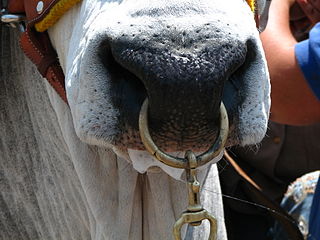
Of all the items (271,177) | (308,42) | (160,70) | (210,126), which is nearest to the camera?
(160,70)

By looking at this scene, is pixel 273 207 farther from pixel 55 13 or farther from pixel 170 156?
Result: pixel 170 156

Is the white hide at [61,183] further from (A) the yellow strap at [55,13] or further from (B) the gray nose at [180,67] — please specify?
(B) the gray nose at [180,67]

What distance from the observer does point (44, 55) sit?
2066 mm

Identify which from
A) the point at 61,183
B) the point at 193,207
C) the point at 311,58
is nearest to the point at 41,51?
the point at 61,183

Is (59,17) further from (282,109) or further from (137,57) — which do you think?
(282,109)

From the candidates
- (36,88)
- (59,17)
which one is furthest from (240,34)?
(36,88)

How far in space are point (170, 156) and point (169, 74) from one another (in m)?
0.18

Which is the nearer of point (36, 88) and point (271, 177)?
point (36, 88)

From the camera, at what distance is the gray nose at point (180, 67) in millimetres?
1496

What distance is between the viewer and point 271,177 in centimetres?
366

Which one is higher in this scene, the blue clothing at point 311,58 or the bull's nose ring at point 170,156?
the bull's nose ring at point 170,156

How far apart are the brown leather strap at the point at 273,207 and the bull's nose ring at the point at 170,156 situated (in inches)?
58.8

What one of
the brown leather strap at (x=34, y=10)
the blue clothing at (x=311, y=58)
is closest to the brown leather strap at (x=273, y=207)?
the blue clothing at (x=311, y=58)

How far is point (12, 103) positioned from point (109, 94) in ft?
2.97
